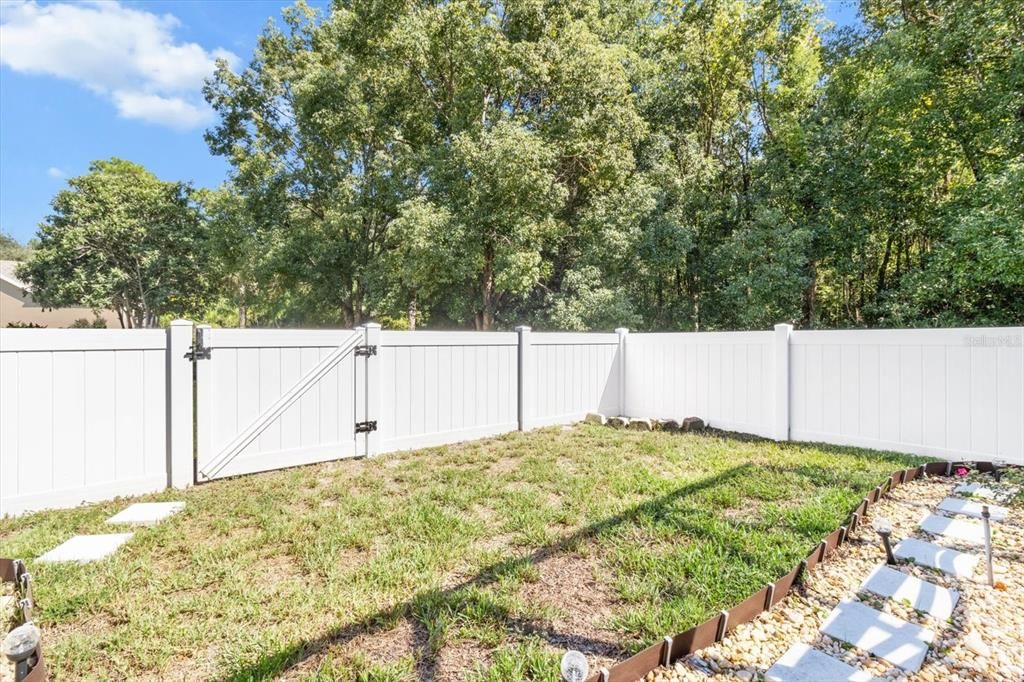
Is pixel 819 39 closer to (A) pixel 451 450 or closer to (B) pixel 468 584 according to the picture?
(A) pixel 451 450

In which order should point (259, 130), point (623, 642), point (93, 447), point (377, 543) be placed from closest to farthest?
point (623, 642) < point (377, 543) < point (93, 447) < point (259, 130)

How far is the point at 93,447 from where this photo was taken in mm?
3453

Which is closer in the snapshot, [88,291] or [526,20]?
[526,20]

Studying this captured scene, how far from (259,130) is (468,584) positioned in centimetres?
1588

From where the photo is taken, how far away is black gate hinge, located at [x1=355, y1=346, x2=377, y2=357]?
4742 millimetres

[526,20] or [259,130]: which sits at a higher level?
[526,20]

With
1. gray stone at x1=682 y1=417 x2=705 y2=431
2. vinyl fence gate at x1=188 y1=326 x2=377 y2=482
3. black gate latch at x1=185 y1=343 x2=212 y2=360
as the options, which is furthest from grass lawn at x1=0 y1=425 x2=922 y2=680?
gray stone at x1=682 y1=417 x2=705 y2=431

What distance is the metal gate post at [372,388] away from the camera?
4.79m

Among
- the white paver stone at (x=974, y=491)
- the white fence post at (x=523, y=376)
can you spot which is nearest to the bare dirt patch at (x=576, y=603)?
the white paver stone at (x=974, y=491)

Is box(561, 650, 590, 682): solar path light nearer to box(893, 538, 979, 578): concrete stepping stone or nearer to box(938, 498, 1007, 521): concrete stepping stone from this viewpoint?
box(893, 538, 979, 578): concrete stepping stone

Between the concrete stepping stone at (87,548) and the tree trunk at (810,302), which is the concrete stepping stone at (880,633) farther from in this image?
the tree trunk at (810,302)

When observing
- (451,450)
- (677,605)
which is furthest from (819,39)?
(677,605)

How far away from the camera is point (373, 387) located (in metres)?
4.81

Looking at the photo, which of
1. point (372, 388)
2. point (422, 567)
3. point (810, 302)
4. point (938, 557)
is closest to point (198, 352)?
point (372, 388)
